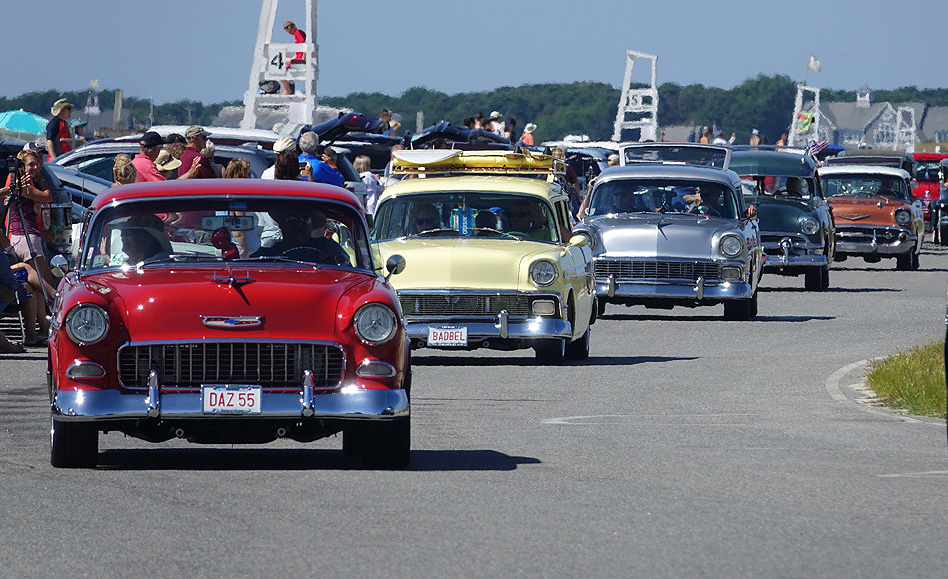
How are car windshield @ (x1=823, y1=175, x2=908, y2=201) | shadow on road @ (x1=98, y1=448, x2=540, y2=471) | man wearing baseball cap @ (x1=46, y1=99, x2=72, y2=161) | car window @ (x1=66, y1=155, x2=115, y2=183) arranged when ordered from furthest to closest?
1. car windshield @ (x1=823, y1=175, x2=908, y2=201)
2. man wearing baseball cap @ (x1=46, y1=99, x2=72, y2=161)
3. car window @ (x1=66, y1=155, x2=115, y2=183)
4. shadow on road @ (x1=98, y1=448, x2=540, y2=471)

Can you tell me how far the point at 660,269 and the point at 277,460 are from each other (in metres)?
12.2

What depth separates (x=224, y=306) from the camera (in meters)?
9.92

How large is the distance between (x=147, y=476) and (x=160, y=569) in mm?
2583

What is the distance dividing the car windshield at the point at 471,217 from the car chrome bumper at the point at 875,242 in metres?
18.0

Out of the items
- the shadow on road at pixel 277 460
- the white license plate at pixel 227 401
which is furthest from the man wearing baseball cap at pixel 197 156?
the white license plate at pixel 227 401

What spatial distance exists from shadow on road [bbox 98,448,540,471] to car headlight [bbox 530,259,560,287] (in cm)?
598

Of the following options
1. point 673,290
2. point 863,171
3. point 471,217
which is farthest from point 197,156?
point 863,171

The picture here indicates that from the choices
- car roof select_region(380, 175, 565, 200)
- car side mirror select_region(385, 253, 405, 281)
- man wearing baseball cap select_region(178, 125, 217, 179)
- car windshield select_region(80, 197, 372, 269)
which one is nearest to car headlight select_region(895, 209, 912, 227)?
car roof select_region(380, 175, 565, 200)

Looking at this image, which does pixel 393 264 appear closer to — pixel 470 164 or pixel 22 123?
pixel 470 164

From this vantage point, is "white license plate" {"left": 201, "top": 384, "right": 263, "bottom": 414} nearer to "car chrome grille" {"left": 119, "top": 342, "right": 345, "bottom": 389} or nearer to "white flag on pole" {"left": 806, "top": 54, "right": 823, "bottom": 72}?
"car chrome grille" {"left": 119, "top": 342, "right": 345, "bottom": 389}

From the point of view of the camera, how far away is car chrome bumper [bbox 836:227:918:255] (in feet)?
116

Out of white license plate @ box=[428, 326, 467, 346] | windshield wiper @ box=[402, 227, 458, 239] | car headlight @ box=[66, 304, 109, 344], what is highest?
windshield wiper @ box=[402, 227, 458, 239]

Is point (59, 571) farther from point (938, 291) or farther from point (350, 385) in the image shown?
point (938, 291)

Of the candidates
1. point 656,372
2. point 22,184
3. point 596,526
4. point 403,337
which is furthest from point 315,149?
point 596,526
